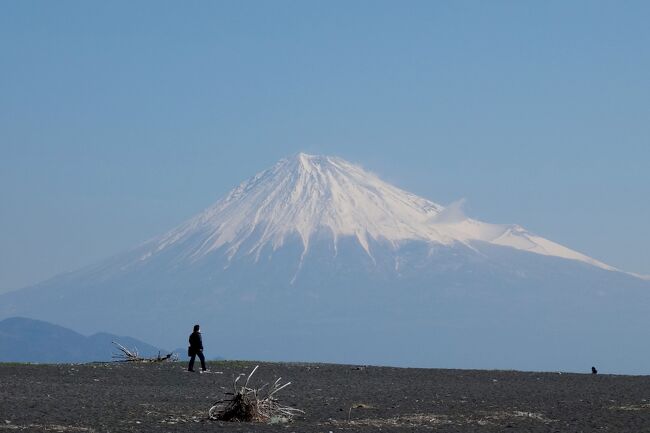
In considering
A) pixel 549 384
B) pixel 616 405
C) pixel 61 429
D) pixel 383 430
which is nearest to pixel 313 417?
pixel 383 430

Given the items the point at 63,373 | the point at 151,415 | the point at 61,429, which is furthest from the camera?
the point at 63,373

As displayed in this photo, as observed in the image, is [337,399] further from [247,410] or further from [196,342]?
[196,342]

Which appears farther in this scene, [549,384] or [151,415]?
[549,384]

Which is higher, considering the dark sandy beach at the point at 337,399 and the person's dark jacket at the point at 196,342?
the person's dark jacket at the point at 196,342

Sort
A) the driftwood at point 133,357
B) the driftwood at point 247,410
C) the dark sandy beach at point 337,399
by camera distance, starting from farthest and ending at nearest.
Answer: the driftwood at point 133,357
the driftwood at point 247,410
the dark sandy beach at point 337,399

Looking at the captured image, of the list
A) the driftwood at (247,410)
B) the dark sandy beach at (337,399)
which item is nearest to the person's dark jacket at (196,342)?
the dark sandy beach at (337,399)

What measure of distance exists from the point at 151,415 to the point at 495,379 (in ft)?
39.9

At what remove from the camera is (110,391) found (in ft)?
88.3

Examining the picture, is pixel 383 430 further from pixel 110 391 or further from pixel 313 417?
pixel 110 391

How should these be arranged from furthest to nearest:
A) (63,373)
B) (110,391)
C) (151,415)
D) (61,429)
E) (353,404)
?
(63,373) → (110,391) → (353,404) → (151,415) → (61,429)

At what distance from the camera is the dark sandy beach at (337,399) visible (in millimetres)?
22125

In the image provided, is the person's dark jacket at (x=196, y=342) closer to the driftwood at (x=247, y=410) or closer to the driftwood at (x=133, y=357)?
the driftwood at (x=133, y=357)

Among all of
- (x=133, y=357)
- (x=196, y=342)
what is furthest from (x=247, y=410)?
(x=133, y=357)

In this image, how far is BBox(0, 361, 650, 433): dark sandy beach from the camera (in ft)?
72.6
